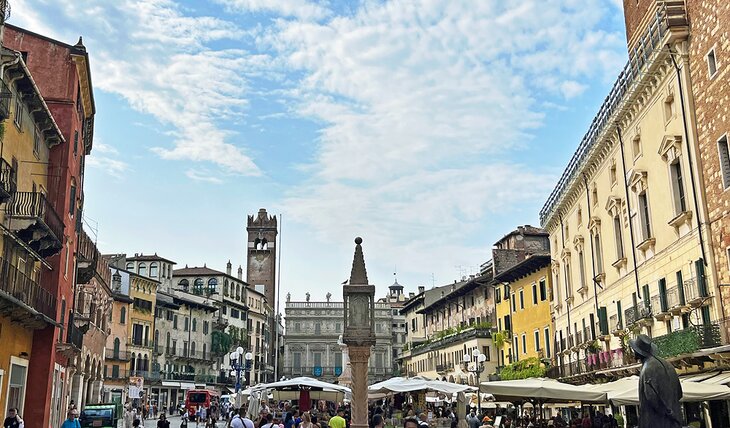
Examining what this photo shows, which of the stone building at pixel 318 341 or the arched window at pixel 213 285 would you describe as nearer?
the arched window at pixel 213 285

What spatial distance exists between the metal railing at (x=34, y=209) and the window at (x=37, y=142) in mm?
1969

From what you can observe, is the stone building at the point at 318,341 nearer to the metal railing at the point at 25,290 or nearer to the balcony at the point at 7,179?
the metal railing at the point at 25,290

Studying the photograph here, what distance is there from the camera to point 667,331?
78.0 ft

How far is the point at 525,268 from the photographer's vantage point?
48.5 m

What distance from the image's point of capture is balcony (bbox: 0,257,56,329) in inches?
784

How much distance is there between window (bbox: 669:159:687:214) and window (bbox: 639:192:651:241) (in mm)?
2539

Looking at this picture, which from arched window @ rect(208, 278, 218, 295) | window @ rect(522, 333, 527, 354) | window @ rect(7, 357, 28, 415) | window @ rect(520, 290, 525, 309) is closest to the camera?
window @ rect(7, 357, 28, 415)

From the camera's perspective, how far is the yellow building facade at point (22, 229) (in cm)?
2072

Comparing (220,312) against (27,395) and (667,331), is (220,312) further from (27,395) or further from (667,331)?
(667,331)

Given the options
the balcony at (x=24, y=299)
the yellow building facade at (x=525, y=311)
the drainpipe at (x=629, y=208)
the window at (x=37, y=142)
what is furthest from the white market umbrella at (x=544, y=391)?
the yellow building facade at (x=525, y=311)

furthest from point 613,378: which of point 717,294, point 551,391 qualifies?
point 551,391

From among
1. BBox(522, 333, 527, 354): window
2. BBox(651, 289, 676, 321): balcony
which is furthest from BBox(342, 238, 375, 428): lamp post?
BBox(522, 333, 527, 354): window

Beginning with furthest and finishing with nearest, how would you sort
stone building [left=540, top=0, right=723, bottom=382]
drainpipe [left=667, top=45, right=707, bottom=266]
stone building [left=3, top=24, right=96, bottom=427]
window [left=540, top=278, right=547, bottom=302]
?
window [left=540, top=278, right=547, bottom=302], stone building [left=3, top=24, right=96, bottom=427], stone building [left=540, top=0, right=723, bottom=382], drainpipe [left=667, top=45, right=707, bottom=266]

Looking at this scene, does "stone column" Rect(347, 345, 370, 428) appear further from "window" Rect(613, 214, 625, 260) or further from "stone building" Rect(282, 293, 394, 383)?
"stone building" Rect(282, 293, 394, 383)
